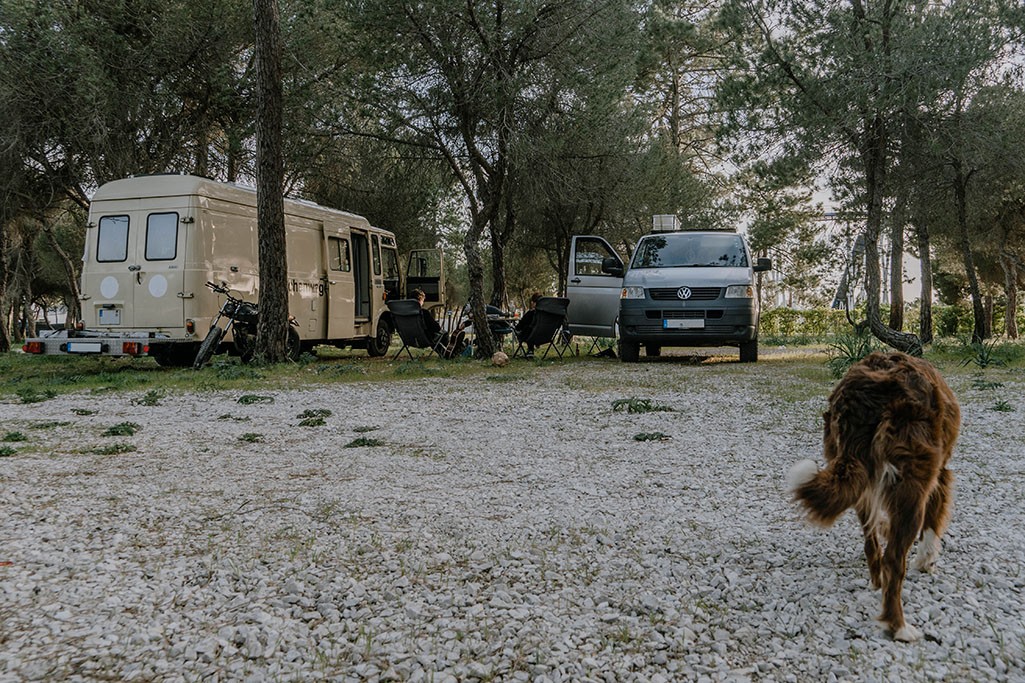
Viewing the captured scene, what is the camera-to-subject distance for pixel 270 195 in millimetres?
13094

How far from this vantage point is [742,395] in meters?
9.11

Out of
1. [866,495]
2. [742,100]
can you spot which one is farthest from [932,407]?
[742,100]

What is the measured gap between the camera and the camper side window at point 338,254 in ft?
53.0

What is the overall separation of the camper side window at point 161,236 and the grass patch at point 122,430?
248 inches

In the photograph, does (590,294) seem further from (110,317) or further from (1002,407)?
(1002,407)

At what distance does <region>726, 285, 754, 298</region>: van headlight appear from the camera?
13.1 metres

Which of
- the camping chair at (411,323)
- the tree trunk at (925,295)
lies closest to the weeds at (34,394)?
the camping chair at (411,323)

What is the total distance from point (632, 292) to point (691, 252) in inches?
57.5

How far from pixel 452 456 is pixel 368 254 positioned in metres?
12.3

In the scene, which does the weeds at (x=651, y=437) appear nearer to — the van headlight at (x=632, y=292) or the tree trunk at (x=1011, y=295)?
the van headlight at (x=632, y=292)

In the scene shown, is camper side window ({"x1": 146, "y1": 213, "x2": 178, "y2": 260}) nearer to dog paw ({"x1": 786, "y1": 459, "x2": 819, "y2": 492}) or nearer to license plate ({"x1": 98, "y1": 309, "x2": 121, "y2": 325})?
license plate ({"x1": 98, "y1": 309, "x2": 121, "y2": 325})

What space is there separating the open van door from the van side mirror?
1.61ft

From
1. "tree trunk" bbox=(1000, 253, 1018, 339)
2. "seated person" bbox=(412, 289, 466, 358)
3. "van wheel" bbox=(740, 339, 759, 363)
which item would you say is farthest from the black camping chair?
"tree trunk" bbox=(1000, 253, 1018, 339)

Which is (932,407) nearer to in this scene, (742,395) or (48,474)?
(48,474)
